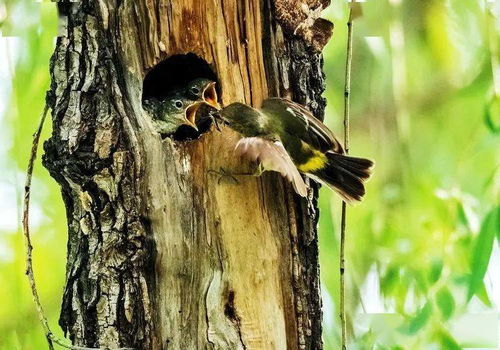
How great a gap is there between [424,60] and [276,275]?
1331 millimetres

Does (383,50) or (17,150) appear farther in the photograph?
(383,50)

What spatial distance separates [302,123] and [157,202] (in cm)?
41

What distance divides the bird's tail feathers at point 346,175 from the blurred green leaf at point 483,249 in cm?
60

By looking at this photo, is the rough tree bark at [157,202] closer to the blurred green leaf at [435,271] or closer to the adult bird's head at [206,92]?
the adult bird's head at [206,92]

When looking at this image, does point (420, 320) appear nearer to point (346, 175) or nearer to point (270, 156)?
point (346, 175)

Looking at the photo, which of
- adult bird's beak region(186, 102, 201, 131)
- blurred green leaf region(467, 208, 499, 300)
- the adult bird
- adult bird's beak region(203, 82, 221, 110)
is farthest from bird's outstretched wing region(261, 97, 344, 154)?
blurred green leaf region(467, 208, 499, 300)

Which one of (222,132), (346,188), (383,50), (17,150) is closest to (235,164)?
(222,132)

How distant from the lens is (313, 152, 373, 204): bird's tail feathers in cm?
197

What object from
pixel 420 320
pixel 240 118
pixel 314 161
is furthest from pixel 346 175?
pixel 420 320

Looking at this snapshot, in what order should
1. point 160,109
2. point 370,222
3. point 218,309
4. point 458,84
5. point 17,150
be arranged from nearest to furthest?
point 218,309 < point 160,109 < point 17,150 < point 370,222 < point 458,84

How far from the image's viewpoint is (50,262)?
8.59ft

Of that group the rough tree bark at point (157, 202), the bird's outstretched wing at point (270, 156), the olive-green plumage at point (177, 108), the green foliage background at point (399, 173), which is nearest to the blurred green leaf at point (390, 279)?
the green foliage background at point (399, 173)

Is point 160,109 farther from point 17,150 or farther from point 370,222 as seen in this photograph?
point 370,222

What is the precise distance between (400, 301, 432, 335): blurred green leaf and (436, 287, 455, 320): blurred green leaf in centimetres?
3
